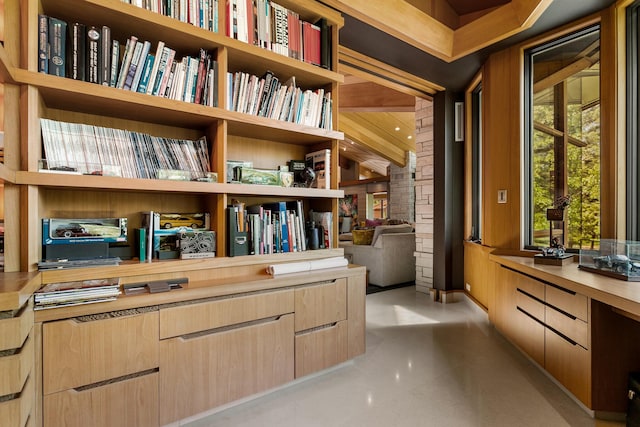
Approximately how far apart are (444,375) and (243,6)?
2.89 metres

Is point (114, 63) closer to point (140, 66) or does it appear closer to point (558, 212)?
point (140, 66)

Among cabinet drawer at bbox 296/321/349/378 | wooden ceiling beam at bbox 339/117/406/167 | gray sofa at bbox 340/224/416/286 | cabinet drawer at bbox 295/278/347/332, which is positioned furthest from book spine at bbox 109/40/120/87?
wooden ceiling beam at bbox 339/117/406/167

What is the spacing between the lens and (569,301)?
204 cm

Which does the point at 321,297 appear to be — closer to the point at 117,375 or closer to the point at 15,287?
→ the point at 117,375

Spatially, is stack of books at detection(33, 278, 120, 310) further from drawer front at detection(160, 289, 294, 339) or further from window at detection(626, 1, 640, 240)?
window at detection(626, 1, 640, 240)

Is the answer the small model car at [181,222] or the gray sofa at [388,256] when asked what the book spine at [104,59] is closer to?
the small model car at [181,222]

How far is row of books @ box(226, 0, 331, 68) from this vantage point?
2135 millimetres

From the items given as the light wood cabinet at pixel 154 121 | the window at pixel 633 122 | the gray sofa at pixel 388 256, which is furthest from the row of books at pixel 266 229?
the gray sofa at pixel 388 256

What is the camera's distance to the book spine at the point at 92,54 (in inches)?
66.6

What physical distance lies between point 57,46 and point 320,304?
2.09 m

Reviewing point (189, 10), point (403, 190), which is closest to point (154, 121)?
point (189, 10)

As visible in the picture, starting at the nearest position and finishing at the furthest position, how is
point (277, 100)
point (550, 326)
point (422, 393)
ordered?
point (422, 393), point (550, 326), point (277, 100)

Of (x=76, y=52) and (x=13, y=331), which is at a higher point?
(x=76, y=52)

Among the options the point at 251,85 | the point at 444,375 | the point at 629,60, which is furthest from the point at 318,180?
the point at 629,60
